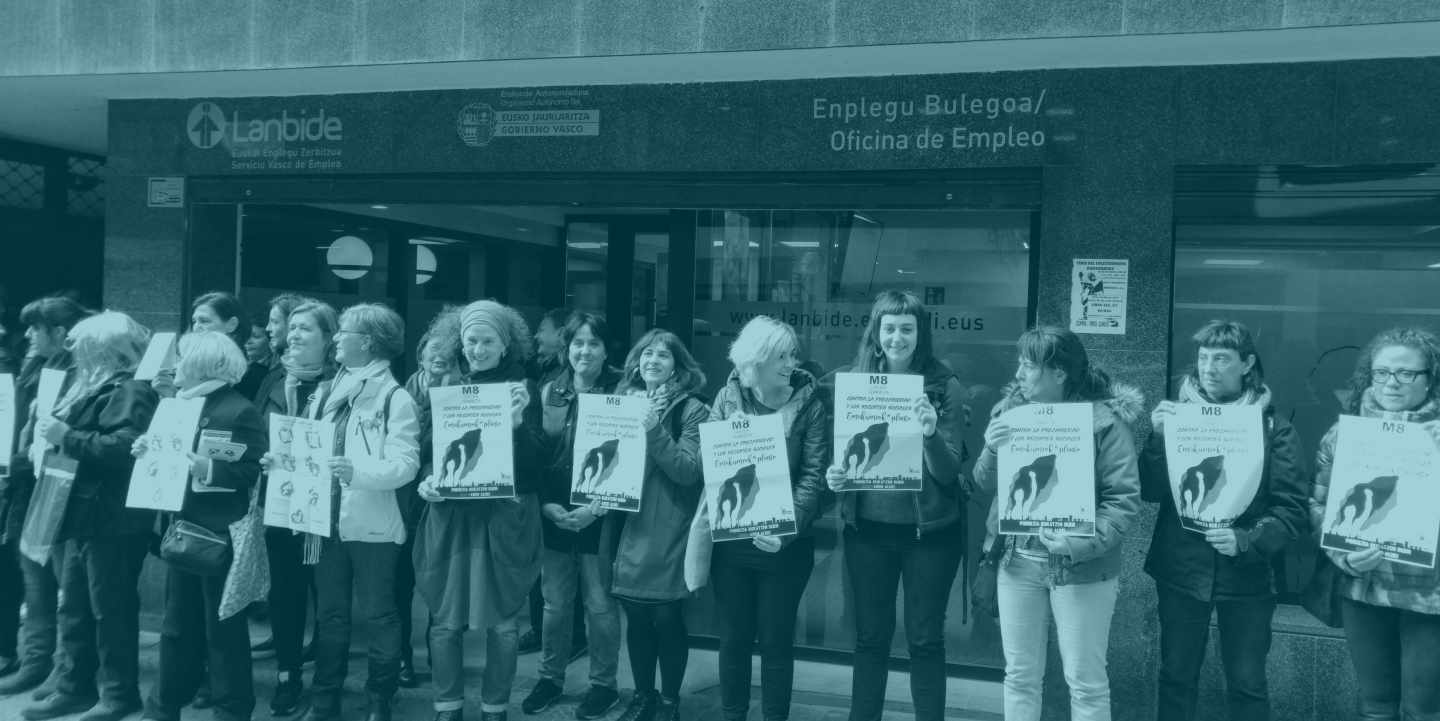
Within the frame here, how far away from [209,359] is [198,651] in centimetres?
133

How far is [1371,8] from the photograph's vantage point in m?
4.71

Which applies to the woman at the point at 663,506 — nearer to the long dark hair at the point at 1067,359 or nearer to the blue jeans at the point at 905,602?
the blue jeans at the point at 905,602

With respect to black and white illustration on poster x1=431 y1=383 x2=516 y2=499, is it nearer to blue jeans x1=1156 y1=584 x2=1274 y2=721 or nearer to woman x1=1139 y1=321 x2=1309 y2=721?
woman x1=1139 y1=321 x2=1309 y2=721

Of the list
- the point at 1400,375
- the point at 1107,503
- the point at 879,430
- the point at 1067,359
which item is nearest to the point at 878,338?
the point at 879,430

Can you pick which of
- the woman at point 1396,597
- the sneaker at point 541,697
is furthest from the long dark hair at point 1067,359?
the sneaker at point 541,697

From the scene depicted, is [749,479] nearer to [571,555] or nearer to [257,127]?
[571,555]

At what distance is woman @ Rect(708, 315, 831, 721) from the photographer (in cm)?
498

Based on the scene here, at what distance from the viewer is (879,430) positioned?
4734mm

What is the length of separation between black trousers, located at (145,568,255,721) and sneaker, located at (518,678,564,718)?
50.0 inches

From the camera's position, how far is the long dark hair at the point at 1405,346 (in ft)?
14.1

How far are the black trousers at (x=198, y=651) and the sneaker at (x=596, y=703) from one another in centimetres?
151

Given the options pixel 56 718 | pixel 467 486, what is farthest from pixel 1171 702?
pixel 56 718

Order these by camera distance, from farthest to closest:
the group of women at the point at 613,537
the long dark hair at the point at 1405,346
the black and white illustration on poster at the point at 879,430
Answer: the black and white illustration on poster at the point at 879,430 → the group of women at the point at 613,537 → the long dark hair at the point at 1405,346

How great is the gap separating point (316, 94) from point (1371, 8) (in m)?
5.50
